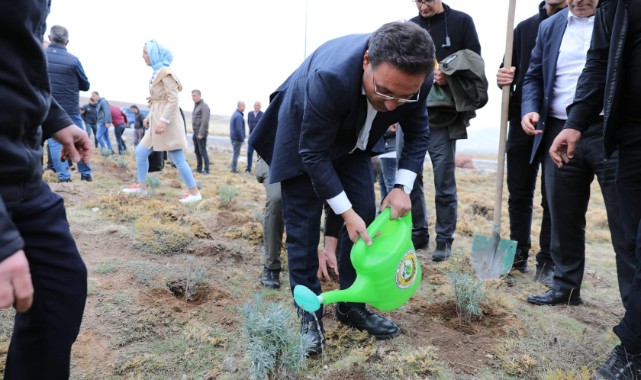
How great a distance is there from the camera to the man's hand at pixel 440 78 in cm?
358

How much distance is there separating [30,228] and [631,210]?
7.96ft

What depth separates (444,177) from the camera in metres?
3.70

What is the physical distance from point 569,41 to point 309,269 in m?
2.30

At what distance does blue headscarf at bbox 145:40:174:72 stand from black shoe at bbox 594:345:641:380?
5.15 metres

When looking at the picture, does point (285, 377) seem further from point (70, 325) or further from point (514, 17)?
point (514, 17)

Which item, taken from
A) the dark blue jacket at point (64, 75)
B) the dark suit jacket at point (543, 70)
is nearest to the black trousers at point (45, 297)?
the dark suit jacket at point (543, 70)

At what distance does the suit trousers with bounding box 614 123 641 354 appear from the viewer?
1.81 meters

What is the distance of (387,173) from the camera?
4.25 meters

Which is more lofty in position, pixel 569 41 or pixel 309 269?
pixel 569 41

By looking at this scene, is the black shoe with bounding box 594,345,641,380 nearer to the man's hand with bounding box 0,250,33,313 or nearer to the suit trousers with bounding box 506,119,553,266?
the suit trousers with bounding box 506,119,553,266

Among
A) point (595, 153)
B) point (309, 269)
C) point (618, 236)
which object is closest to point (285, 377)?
point (309, 269)

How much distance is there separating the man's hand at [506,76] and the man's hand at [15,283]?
347 centimetres

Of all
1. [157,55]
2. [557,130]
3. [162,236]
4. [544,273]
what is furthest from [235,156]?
[557,130]

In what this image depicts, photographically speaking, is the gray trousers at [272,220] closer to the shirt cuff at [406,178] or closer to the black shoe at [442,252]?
the shirt cuff at [406,178]
